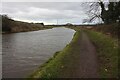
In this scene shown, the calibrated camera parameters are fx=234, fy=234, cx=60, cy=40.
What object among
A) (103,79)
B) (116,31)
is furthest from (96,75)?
(116,31)

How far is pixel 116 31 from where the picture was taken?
2811cm

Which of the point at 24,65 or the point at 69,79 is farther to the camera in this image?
the point at 24,65

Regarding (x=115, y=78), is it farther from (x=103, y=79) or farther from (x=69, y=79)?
(x=69, y=79)

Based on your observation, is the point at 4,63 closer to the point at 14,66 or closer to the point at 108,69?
the point at 14,66


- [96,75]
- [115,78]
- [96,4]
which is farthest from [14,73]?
[96,4]

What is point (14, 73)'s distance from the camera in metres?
13.3

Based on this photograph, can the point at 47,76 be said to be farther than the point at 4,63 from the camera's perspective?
No

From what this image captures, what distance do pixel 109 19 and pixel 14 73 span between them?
3128cm

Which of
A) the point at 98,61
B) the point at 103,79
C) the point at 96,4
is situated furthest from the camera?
the point at 96,4

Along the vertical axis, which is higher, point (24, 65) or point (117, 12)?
point (117, 12)

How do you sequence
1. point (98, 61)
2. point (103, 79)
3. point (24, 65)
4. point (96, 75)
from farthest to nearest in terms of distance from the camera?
point (24, 65) → point (98, 61) → point (96, 75) → point (103, 79)

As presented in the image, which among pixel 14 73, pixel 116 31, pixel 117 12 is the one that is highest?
pixel 117 12

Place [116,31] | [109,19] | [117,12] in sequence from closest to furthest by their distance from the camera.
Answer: [116,31] → [117,12] → [109,19]

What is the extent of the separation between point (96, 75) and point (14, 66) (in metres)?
6.52
